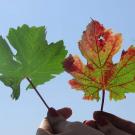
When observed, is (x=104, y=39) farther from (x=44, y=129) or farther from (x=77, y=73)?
(x=44, y=129)

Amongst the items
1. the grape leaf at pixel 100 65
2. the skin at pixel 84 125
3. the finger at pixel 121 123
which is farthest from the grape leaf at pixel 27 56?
the finger at pixel 121 123

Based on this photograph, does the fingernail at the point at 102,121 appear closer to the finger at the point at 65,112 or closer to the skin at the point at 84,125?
the skin at the point at 84,125

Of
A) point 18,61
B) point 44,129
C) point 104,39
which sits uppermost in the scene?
point 104,39

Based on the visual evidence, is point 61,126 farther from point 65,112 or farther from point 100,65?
point 100,65

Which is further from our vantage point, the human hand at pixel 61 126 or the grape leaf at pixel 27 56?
the grape leaf at pixel 27 56

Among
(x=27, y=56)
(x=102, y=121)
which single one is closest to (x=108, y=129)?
(x=102, y=121)

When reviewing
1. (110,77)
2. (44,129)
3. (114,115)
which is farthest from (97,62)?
(44,129)
